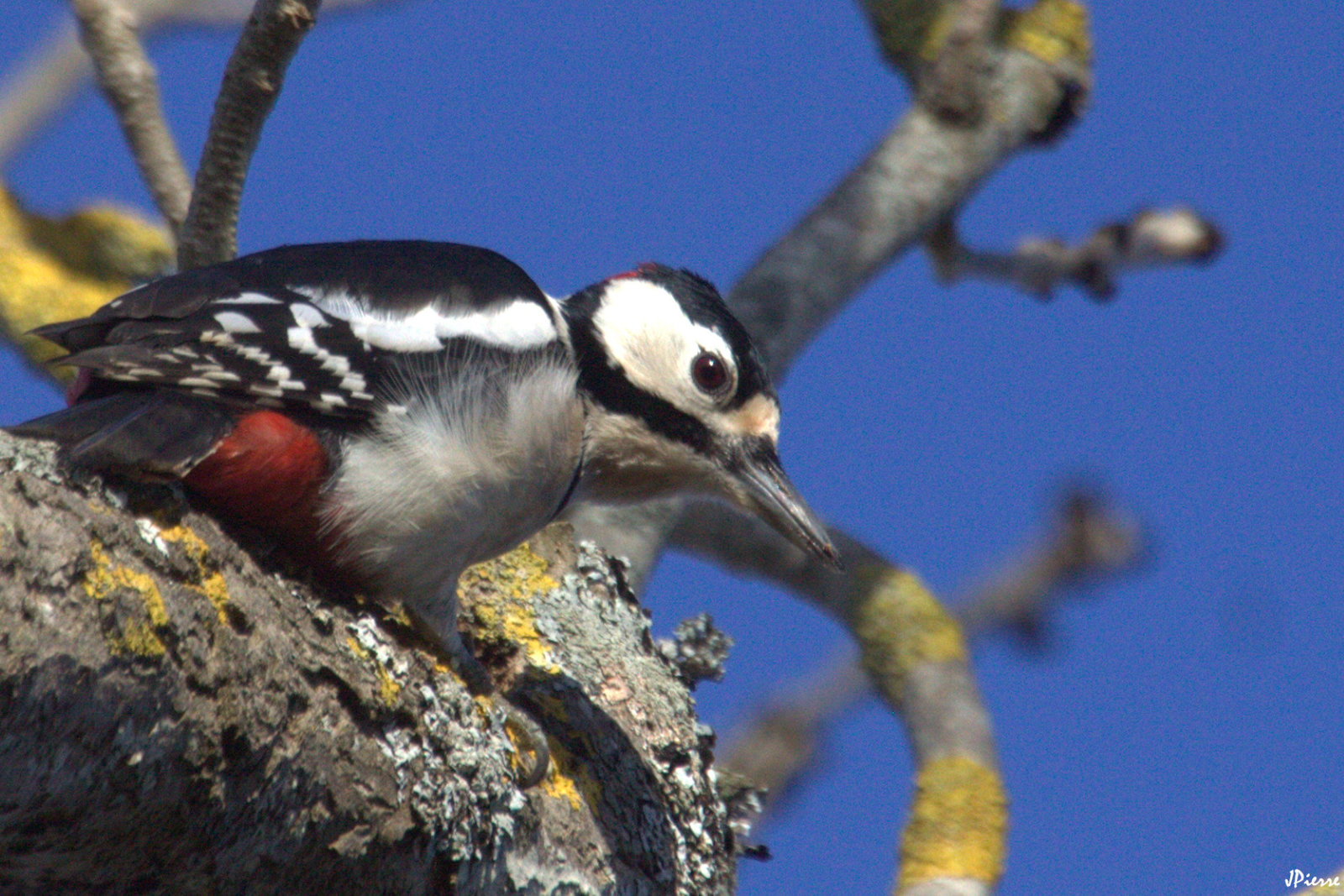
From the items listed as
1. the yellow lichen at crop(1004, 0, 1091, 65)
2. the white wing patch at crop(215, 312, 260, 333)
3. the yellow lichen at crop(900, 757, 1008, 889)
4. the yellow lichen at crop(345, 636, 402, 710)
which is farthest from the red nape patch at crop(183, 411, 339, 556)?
the yellow lichen at crop(1004, 0, 1091, 65)

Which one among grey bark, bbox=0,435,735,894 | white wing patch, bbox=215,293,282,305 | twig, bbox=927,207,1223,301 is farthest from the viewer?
twig, bbox=927,207,1223,301

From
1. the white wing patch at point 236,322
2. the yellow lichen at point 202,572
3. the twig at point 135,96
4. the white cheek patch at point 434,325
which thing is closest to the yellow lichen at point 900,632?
the white cheek patch at point 434,325

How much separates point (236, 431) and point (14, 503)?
0.76 meters

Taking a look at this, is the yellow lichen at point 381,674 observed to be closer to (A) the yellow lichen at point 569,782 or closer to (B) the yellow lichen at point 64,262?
(A) the yellow lichen at point 569,782

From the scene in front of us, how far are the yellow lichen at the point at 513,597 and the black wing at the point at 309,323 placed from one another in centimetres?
79

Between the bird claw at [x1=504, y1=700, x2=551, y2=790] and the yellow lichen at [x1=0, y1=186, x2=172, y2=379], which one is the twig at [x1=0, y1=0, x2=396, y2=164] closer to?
the yellow lichen at [x1=0, y1=186, x2=172, y2=379]

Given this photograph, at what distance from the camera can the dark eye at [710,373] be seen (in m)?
4.09

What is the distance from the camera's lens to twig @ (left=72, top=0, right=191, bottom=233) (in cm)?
439

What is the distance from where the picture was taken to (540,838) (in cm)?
339

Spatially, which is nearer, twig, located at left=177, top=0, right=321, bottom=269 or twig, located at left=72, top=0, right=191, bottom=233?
twig, located at left=177, top=0, right=321, bottom=269

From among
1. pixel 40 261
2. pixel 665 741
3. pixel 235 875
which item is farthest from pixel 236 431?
pixel 40 261

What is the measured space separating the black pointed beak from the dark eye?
0.15 m

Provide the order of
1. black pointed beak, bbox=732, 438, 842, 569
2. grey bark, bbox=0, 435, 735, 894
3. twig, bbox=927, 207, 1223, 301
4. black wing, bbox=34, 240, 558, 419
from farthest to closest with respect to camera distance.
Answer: twig, bbox=927, 207, 1223, 301 < black pointed beak, bbox=732, 438, 842, 569 < black wing, bbox=34, 240, 558, 419 < grey bark, bbox=0, 435, 735, 894

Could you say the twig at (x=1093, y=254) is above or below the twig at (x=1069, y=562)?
above
